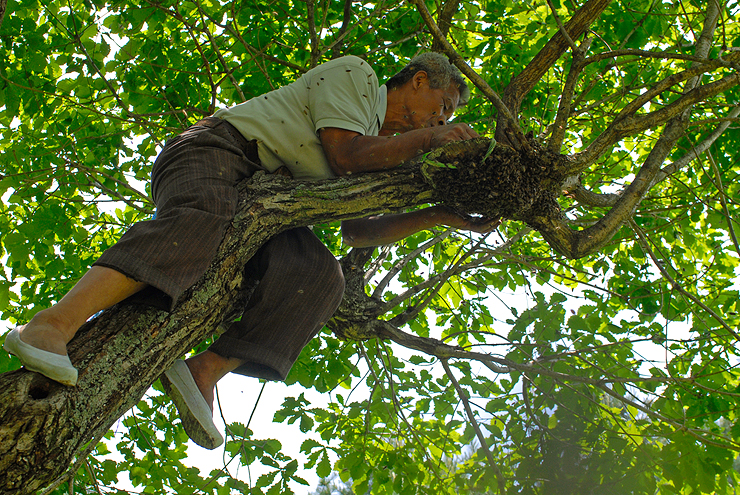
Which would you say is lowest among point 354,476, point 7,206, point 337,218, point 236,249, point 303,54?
point 354,476

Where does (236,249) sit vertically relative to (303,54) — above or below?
below

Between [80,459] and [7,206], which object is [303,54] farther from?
[80,459]

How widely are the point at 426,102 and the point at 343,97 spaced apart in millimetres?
601

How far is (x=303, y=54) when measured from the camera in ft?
11.8

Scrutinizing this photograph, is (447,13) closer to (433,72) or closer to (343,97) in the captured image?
(433,72)

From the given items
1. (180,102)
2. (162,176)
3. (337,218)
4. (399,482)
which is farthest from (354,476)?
(180,102)

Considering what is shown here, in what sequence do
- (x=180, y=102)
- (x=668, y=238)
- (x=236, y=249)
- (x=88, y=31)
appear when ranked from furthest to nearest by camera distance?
(x=668, y=238) < (x=180, y=102) < (x=88, y=31) < (x=236, y=249)

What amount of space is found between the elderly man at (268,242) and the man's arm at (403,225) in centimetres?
1

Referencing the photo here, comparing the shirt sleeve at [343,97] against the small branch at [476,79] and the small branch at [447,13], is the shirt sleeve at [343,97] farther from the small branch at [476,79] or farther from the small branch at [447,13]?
the small branch at [447,13]

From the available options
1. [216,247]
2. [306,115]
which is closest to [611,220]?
[306,115]

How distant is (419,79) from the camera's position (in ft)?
8.21

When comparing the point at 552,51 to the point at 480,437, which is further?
the point at 480,437

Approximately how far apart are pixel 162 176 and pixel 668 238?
3.97 m

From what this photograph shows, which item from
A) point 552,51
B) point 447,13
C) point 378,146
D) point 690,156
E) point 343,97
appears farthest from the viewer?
point 447,13
